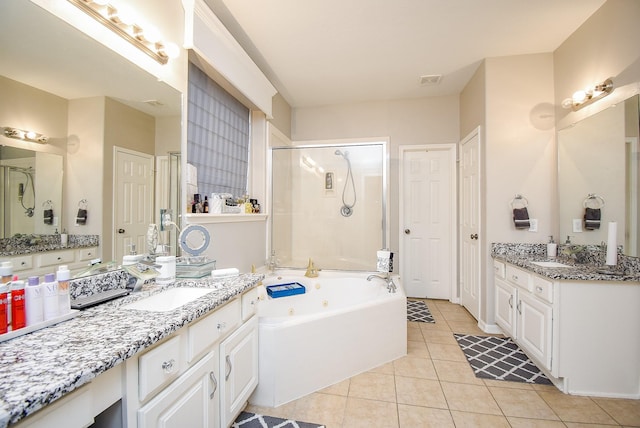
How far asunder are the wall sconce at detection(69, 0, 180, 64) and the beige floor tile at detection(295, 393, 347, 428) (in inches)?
86.9

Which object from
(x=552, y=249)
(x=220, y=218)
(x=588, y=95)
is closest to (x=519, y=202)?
(x=552, y=249)

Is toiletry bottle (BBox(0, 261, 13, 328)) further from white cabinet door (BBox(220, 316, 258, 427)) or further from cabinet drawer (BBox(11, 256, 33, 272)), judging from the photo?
white cabinet door (BBox(220, 316, 258, 427))

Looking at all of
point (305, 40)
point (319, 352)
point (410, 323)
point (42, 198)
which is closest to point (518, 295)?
point (410, 323)

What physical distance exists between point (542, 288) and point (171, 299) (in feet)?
7.69

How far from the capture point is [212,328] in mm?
1219

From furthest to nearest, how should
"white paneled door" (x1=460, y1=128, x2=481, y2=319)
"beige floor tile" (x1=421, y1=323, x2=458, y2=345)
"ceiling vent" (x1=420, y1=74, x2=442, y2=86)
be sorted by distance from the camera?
"ceiling vent" (x1=420, y1=74, x2=442, y2=86)
"white paneled door" (x1=460, y1=128, x2=481, y2=319)
"beige floor tile" (x1=421, y1=323, x2=458, y2=345)

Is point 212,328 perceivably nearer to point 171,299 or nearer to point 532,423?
point 171,299

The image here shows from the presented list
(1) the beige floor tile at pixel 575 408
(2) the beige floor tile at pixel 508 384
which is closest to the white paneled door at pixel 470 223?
(2) the beige floor tile at pixel 508 384

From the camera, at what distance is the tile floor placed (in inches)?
63.7

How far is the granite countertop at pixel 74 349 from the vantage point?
1.84 ft

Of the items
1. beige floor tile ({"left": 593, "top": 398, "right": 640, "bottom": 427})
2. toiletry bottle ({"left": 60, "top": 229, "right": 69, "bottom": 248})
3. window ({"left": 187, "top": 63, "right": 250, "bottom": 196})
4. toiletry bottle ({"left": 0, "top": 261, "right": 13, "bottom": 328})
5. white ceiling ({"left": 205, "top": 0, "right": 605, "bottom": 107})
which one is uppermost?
white ceiling ({"left": 205, "top": 0, "right": 605, "bottom": 107})

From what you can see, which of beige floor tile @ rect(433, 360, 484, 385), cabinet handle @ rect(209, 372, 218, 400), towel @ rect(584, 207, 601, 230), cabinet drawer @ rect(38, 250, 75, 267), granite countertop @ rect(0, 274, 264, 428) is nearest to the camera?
granite countertop @ rect(0, 274, 264, 428)

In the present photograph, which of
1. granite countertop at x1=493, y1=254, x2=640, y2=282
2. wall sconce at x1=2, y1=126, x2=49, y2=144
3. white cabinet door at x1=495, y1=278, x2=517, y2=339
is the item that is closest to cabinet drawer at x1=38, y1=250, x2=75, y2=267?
wall sconce at x1=2, y1=126, x2=49, y2=144

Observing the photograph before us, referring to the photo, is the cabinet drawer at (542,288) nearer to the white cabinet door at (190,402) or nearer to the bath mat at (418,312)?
the bath mat at (418,312)
